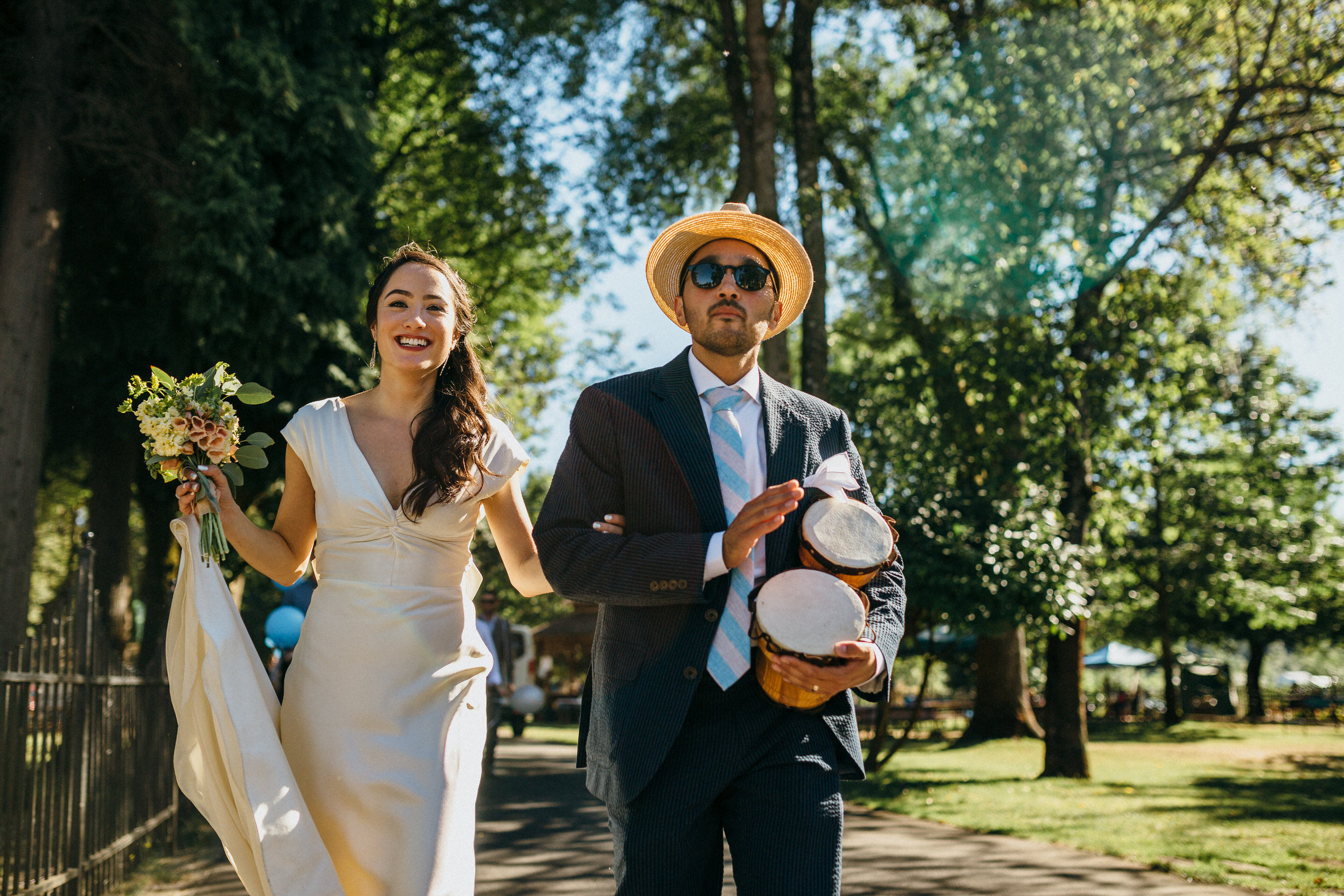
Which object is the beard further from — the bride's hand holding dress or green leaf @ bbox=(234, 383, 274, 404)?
green leaf @ bbox=(234, 383, 274, 404)

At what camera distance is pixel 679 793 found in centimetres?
275

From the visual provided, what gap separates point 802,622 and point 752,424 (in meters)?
0.70

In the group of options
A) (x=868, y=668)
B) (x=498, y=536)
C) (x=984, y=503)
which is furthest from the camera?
(x=984, y=503)

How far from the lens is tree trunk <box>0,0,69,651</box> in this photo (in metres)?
10.8

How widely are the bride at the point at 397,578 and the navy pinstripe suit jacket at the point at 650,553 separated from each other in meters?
0.51

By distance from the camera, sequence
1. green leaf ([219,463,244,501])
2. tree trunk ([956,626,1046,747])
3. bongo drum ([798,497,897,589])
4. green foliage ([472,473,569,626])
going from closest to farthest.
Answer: bongo drum ([798,497,897,589]), green leaf ([219,463,244,501]), tree trunk ([956,626,1046,747]), green foliage ([472,473,569,626])

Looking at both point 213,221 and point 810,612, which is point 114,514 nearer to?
point 213,221

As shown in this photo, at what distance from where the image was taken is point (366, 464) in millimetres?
3561

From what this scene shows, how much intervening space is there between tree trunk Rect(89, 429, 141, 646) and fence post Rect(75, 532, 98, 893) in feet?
34.3

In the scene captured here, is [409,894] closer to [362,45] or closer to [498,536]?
[498,536]

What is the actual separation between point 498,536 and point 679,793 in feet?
4.56

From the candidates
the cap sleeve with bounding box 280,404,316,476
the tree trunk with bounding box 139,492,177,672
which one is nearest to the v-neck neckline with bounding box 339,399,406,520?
the cap sleeve with bounding box 280,404,316,476

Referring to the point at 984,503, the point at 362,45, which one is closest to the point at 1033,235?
the point at 984,503

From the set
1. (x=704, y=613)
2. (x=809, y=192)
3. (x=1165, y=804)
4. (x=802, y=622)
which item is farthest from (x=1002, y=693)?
(x=802, y=622)
